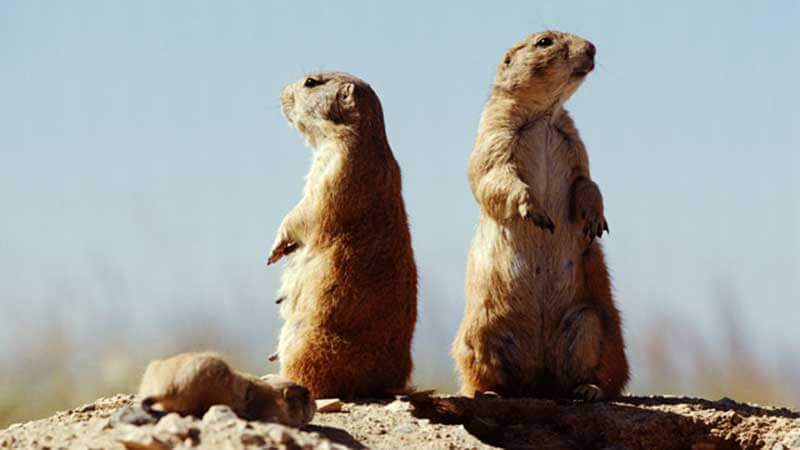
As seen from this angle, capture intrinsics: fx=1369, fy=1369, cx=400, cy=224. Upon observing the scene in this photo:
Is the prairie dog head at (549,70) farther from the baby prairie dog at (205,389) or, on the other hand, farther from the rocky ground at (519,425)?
the baby prairie dog at (205,389)

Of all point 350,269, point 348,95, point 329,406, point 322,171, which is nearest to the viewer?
point 329,406

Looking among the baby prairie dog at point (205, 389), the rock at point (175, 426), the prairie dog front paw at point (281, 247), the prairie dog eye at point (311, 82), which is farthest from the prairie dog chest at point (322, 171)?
the rock at point (175, 426)

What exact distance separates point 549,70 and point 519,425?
2876 mm

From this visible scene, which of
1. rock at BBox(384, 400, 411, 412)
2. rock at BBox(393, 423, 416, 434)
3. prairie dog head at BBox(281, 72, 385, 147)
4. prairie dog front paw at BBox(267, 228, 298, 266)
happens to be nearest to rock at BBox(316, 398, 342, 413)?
rock at BBox(384, 400, 411, 412)

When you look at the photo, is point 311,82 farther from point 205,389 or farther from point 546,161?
point 205,389

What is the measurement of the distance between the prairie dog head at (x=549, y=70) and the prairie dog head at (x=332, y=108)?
117 cm

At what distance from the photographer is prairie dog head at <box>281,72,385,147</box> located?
10.6 metres

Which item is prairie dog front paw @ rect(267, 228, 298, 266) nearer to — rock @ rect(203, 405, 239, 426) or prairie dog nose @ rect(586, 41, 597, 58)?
prairie dog nose @ rect(586, 41, 597, 58)

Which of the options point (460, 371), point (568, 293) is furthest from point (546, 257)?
point (460, 371)

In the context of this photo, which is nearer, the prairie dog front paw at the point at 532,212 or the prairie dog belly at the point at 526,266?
the prairie dog front paw at the point at 532,212

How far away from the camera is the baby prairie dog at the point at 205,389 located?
7.61 metres

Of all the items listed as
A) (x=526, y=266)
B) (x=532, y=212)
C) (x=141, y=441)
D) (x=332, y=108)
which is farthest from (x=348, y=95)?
(x=141, y=441)

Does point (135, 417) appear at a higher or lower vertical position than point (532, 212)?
lower

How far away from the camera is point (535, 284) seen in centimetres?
1050
